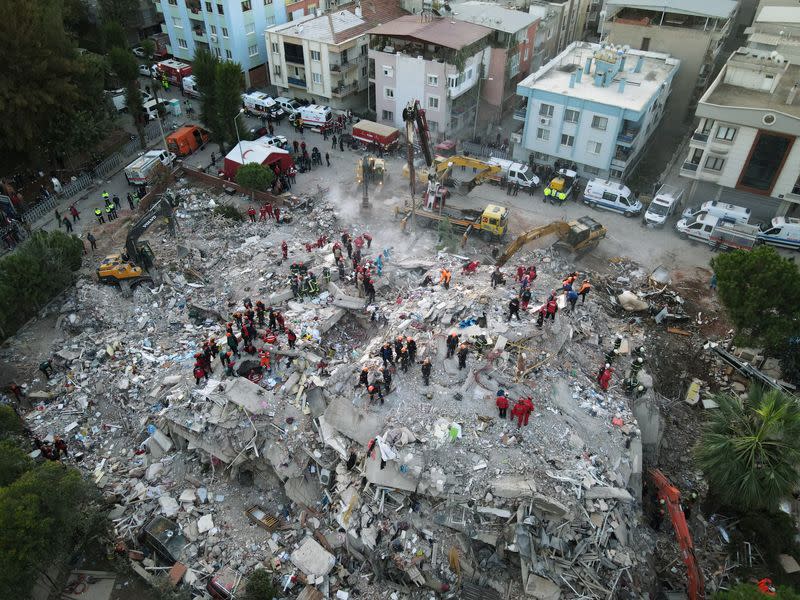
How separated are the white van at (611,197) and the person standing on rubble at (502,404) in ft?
64.8

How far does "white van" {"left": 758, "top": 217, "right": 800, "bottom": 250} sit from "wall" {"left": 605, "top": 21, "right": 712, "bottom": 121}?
48.5ft

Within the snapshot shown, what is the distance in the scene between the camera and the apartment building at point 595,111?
33.5 metres

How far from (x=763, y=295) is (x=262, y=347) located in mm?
18608

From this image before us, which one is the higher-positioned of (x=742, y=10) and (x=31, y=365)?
(x=742, y=10)

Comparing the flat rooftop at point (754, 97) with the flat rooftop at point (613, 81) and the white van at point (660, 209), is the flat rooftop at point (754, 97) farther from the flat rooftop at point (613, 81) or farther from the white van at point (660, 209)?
the white van at point (660, 209)

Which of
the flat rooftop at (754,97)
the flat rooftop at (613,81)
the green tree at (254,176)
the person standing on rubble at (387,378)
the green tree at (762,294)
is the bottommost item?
the green tree at (254,176)

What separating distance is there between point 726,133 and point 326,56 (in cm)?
2721

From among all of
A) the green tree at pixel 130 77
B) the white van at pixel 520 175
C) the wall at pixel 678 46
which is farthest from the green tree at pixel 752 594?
the green tree at pixel 130 77

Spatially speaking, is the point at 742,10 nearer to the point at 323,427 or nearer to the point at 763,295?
the point at 763,295

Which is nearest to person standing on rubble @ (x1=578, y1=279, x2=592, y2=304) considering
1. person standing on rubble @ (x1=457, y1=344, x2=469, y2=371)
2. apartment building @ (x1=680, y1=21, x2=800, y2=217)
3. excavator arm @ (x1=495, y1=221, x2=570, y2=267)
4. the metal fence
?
excavator arm @ (x1=495, y1=221, x2=570, y2=267)

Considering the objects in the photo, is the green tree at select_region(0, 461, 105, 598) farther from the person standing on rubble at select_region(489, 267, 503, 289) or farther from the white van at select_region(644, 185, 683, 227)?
the white van at select_region(644, 185, 683, 227)

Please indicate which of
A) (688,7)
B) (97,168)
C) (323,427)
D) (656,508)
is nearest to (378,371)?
(323,427)

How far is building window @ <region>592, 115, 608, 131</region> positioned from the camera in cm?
3347

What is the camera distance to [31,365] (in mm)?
23328
